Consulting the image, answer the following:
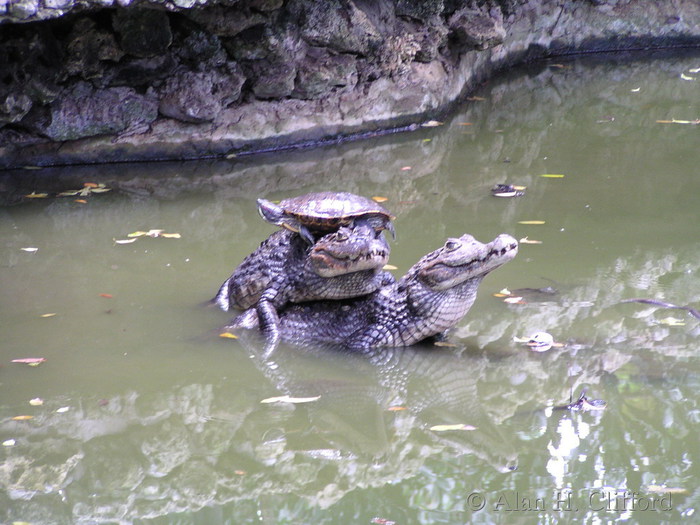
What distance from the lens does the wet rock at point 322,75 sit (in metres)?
10.2

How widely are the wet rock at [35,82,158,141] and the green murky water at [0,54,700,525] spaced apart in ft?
2.90

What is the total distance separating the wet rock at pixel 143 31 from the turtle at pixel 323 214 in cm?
457

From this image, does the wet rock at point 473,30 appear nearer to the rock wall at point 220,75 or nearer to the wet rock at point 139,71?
the rock wall at point 220,75

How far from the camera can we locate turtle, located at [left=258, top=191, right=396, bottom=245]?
17.6 ft

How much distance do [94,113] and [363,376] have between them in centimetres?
596

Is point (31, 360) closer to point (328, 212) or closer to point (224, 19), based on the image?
point (328, 212)

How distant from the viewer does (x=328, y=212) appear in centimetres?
538

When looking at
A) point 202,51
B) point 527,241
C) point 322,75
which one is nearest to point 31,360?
point 527,241

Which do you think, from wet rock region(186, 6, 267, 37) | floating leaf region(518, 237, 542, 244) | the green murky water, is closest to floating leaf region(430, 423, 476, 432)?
the green murky water

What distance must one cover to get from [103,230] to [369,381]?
3.70m

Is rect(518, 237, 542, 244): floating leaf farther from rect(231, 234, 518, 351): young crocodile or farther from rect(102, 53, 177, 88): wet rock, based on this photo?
rect(102, 53, 177, 88): wet rock

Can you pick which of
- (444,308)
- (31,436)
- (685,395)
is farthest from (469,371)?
(31,436)

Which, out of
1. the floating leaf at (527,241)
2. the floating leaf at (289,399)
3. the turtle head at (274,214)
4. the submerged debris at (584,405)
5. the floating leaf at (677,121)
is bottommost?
the floating leaf at (289,399)

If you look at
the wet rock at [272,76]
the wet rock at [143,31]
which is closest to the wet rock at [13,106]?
the wet rock at [143,31]
